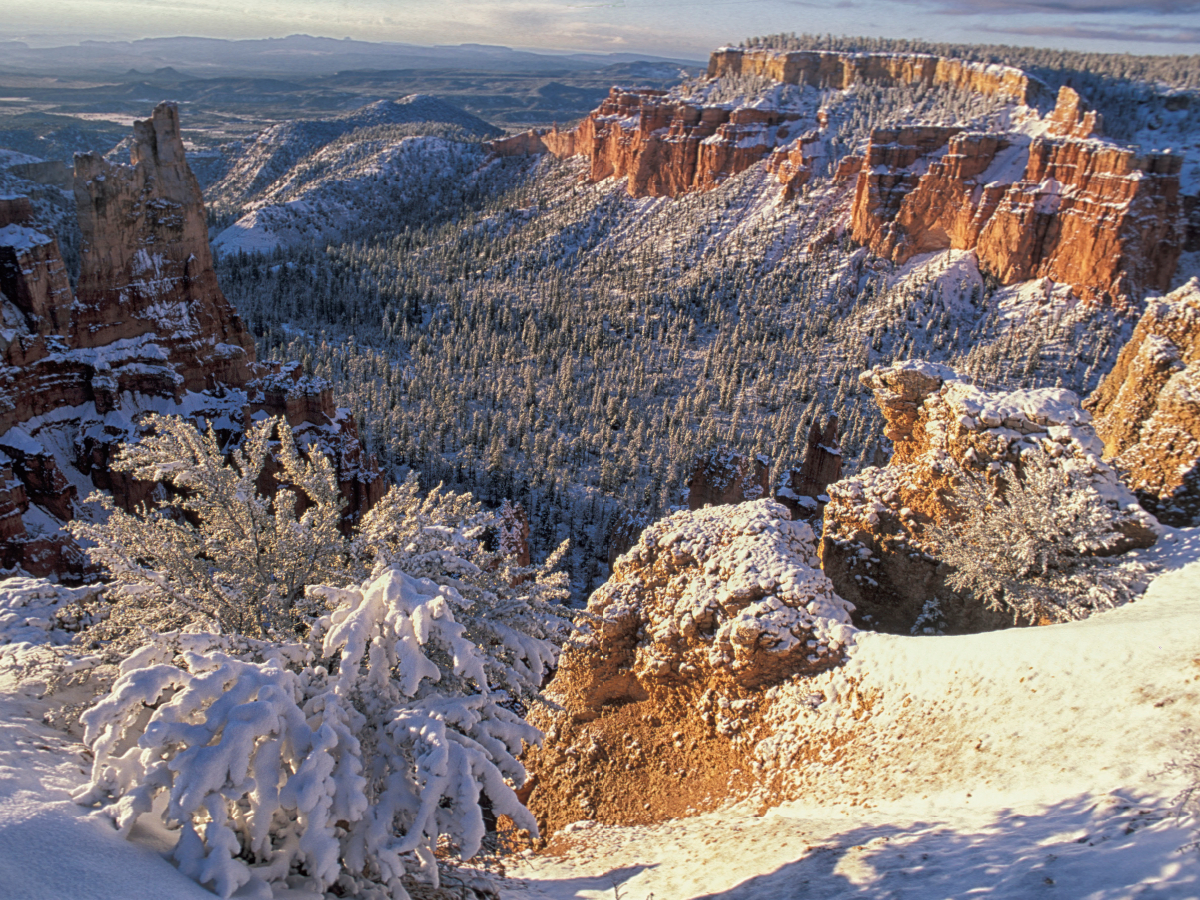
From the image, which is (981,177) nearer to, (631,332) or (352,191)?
(631,332)

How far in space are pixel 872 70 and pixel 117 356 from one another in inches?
7047

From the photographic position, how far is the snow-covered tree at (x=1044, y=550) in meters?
13.6

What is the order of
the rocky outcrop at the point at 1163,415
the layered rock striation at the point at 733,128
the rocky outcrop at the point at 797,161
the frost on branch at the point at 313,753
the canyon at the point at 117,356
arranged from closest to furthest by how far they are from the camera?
1. the frost on branch at the point at 313,753
2. the rocky outcrop at the point at 1163,415
3. the canyon at the point at 117,356
4. the rocky outcrop at the point at 797,161
5. the layered rock striation at the point at 733,128

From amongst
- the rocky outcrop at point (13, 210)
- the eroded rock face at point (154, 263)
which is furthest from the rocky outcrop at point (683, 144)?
the rocky outcrop at point (13, 210)

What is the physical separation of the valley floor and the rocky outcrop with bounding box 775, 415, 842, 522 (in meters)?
24.1

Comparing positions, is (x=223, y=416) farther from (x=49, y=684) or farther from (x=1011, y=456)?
(x=1011, y=456)

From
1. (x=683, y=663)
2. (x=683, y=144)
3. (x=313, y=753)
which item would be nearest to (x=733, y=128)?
(x=683, y=144)

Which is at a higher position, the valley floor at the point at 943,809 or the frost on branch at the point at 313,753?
the frost on branch at the point at 313,753

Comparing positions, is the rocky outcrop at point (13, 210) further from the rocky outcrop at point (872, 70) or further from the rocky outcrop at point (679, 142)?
the rocky outcrop at point (872, 70)

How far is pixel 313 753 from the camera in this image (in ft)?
19.5

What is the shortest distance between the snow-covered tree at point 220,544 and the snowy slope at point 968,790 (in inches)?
196

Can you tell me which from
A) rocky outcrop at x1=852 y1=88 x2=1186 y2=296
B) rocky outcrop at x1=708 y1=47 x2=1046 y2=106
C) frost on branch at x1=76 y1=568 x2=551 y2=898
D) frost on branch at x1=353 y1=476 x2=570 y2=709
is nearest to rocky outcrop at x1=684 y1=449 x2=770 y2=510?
frost on branch at x1=353 y1=476 x2=570 y2=709

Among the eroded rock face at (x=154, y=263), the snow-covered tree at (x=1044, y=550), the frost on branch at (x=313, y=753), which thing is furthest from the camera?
the eroded rock face at (x=154, y=263)

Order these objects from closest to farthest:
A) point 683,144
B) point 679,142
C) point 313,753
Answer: point 313,753 < point 683,144 < point 679,142
